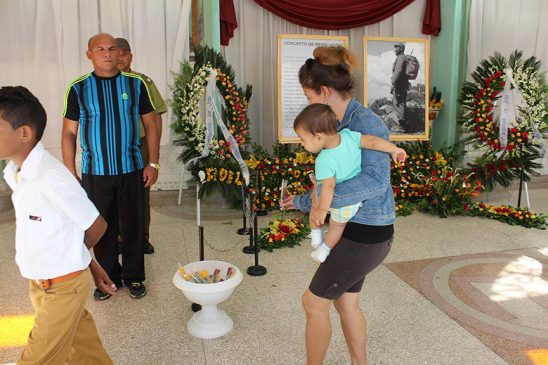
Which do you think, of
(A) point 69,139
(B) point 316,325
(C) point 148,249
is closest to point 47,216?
(B) point 316,325

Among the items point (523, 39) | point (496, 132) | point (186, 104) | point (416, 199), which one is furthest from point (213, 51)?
point (523, 39)

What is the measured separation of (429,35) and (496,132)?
1.69 m

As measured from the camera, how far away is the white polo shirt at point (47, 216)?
1.49 m

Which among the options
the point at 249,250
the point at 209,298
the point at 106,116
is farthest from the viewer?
the point at 249,250

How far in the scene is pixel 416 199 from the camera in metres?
5.61

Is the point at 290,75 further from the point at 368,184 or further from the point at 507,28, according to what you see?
the point at 368,184

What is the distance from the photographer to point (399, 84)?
18.8ft

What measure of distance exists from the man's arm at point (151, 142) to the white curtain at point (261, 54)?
278 centimetres

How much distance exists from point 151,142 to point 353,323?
177cm

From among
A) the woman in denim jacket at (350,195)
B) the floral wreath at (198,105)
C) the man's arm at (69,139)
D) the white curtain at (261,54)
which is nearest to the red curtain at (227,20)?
the white curtain at (261,54)

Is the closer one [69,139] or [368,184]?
[368,184]

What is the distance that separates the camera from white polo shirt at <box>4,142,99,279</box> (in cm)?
149

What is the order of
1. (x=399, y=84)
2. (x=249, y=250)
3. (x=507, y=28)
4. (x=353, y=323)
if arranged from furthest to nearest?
1. (x=507, y=28)
2. (x=399, y=84)
3. (x=249, y=250)
4. (x=353, y=323)

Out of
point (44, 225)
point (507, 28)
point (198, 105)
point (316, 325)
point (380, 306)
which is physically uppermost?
point (507, 28)
